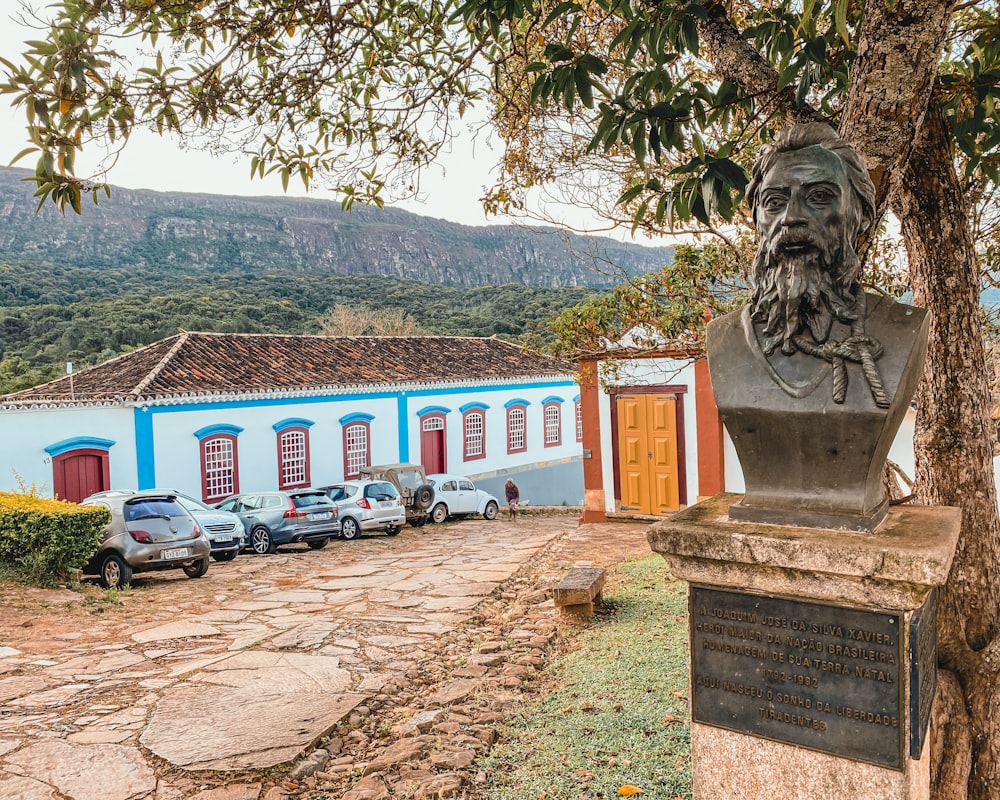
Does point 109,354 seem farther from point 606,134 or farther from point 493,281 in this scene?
point 493,281

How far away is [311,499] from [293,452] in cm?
480

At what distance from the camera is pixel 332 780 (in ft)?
14.0

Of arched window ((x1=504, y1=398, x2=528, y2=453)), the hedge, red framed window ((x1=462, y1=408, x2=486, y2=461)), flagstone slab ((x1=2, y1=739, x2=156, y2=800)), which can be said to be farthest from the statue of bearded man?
arched window ((x1=504, y1=398, x2=528, y2=453))

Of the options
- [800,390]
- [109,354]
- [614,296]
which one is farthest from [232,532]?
[109,354]

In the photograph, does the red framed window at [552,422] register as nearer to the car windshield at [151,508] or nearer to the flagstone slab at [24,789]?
the car windshield at [151,508]

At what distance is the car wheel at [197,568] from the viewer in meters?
11.4

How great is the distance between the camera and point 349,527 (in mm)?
16516

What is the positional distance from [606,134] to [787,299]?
5.18 feet

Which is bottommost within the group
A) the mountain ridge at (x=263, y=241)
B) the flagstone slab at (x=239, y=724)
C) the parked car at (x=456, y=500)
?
the parked car at (x=456, y=500)

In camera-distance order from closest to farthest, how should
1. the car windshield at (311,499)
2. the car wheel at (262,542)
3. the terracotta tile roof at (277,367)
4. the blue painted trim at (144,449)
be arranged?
the car wheel at (262,542) < the car windshield at (311,499) < the blue painted trim at (144,449) < the terracotta tile roof at (277,367)

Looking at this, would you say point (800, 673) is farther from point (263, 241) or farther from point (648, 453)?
point (263, 241)

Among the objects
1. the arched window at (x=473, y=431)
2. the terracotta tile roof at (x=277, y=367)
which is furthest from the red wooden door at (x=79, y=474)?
the arched window at (x=473, y=431)

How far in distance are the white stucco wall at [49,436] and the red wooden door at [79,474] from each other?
0.14 m

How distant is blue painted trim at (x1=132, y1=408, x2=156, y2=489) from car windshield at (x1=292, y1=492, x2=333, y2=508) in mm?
3814
